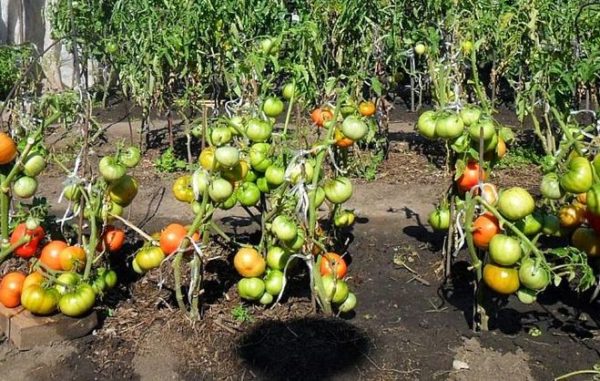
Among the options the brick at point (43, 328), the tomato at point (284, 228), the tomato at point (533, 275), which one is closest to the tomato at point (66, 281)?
the brick at point (43, 328)

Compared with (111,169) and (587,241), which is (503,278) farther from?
(111,169)

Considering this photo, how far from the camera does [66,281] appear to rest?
3.09m

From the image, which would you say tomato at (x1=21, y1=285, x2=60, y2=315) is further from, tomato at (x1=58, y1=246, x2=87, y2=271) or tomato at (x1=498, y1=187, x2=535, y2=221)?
tomato at (x1=498, y1=187, x2=535, y2=221)

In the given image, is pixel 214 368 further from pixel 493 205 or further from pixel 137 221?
pixel 137 221

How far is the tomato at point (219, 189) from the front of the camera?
9.28ft

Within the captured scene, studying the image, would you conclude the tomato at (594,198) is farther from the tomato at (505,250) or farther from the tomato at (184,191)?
the tomato at (184,191)

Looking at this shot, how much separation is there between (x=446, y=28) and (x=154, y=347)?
3619 millimetres

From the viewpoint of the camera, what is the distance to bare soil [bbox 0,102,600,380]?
2.90 m

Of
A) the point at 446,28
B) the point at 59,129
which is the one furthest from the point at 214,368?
the point at 59,129

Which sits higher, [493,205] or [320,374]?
[493,205]

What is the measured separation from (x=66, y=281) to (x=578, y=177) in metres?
2.13

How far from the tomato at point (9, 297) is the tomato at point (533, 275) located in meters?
2.15

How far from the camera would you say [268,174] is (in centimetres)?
293

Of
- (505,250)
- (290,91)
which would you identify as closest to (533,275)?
(505,250)
